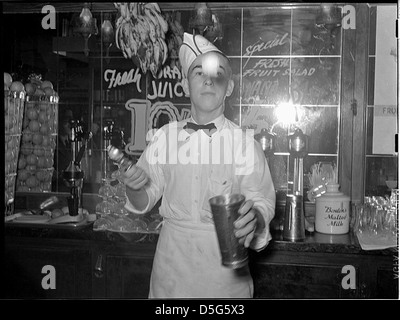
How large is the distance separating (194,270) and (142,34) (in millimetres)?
545

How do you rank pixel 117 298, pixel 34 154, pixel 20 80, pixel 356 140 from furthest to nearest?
pixel 356 140
pixel 34 154
pixel 20 80
pixel 117 298

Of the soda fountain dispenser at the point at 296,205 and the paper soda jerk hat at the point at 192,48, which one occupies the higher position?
the paper soda jerk hat at the point at 192,48

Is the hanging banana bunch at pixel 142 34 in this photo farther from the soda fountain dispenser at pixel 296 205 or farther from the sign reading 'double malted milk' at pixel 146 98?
the soda fountain dispenser at pixel 296 205

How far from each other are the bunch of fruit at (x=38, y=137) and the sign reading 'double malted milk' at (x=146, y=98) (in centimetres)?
15

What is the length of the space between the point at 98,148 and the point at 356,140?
65 cm

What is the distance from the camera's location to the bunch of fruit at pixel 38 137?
135 cm

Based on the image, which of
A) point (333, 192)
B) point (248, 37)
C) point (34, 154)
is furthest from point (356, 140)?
point (34, 154)

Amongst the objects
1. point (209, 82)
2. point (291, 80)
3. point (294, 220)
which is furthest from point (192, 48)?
point (294, 220)

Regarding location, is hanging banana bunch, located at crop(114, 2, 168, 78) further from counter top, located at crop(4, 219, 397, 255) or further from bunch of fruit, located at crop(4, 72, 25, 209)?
counter top, located at crop(4, 219, 397, 255)

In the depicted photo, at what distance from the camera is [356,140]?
4.97ft

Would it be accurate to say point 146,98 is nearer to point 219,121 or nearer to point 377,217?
point 219,121

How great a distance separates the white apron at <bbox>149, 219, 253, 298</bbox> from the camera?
119 centimetres

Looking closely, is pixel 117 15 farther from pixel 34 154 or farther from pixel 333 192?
pixel 333 192

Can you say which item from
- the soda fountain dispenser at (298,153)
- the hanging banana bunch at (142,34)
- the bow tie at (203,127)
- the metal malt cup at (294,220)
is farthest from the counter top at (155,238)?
the hanging banana bunch at (142,34)
